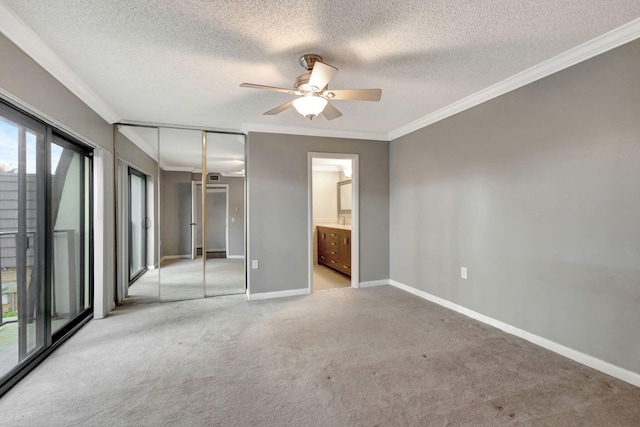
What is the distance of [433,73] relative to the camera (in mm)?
2656

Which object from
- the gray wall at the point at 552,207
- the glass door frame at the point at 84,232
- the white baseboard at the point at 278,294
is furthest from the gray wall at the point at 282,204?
the glass door frame at the point at 84,232

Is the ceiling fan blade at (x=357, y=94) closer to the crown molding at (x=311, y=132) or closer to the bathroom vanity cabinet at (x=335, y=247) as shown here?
the crown molding at (x=311, y=132)

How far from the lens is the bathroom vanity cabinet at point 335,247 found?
17.4ft

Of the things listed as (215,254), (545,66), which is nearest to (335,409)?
(545,66)

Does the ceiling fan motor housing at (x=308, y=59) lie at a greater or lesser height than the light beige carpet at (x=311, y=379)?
greater

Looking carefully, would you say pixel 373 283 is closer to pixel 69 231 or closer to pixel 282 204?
pixel 282 204

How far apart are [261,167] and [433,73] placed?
93.6 inches

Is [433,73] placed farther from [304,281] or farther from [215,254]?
[215,254]

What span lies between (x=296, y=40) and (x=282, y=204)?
242 cm

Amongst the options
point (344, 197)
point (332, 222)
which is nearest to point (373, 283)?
point (344, 197)

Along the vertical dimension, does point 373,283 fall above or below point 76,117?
below

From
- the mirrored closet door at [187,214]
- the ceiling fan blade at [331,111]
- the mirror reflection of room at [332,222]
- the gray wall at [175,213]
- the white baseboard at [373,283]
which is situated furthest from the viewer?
the mirror reflection of room at [332,222]

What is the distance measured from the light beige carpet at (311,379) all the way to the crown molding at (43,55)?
7.43ft

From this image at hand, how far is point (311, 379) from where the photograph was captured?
218cm
